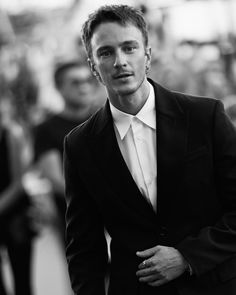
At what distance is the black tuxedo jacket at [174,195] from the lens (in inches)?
104

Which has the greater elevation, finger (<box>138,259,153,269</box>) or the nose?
the nose

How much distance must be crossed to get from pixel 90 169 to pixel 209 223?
535 mm

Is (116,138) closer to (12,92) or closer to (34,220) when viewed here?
(34,220)

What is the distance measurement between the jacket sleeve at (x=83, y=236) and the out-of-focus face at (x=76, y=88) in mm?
2535

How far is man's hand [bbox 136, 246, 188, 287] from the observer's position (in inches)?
104

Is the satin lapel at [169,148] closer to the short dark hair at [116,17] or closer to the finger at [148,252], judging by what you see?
the finger at [148,252]

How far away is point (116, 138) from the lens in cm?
282

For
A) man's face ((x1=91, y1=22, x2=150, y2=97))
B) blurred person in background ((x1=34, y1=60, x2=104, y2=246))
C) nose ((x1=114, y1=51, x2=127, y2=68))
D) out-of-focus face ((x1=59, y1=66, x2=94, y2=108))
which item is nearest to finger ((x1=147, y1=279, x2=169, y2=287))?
man's face ((x1=91, y1=22, x2=150, y2=97))

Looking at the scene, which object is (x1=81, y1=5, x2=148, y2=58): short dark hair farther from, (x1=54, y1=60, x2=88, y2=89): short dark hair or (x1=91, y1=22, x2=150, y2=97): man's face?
(x1=54, y1=60, x2=88, y2=89): short dark hair

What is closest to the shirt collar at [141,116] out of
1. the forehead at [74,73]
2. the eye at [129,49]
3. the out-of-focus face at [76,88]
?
the eye at [129,49]

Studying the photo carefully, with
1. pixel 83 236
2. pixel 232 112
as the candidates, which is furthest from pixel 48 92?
pixel 83 236

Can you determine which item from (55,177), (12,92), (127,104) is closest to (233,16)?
(12,92)

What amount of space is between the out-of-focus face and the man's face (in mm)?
2723

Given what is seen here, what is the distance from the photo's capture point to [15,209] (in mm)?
5168
